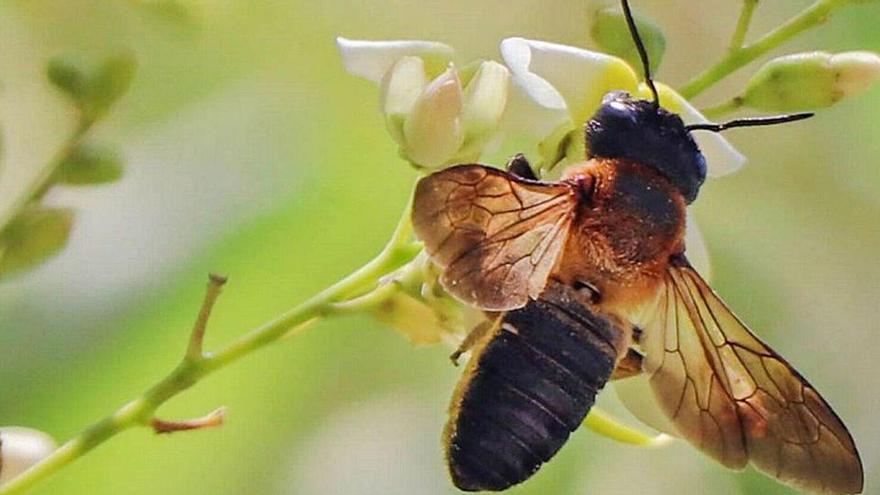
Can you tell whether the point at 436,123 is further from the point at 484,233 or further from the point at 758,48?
the point at 758,48

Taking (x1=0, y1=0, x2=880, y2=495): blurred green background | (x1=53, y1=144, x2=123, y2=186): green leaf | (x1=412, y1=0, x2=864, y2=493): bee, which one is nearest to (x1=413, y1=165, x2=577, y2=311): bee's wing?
(x1=412, y1=0, x2=864, y2=493): bee

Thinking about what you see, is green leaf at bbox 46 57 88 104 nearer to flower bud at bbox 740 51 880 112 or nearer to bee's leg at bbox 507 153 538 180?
bee's leg at bbox 507 153 538 180

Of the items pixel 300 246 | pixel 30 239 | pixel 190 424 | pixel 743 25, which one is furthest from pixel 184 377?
pixel 300 246

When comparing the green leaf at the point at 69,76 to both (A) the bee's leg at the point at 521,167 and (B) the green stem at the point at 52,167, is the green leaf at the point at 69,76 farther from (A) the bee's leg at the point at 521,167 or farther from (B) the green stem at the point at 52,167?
(A) the bee's leg at the point at 521,167

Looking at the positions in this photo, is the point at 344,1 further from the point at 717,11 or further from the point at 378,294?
the point at 378,294

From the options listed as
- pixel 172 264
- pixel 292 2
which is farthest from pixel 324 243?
pixel 292 2

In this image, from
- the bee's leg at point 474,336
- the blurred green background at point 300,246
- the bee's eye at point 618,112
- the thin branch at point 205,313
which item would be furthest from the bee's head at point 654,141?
the blurred green background at point 300,246

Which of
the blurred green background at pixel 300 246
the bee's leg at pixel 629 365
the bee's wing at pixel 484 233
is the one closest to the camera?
the bee's wing at pixel 484 233
